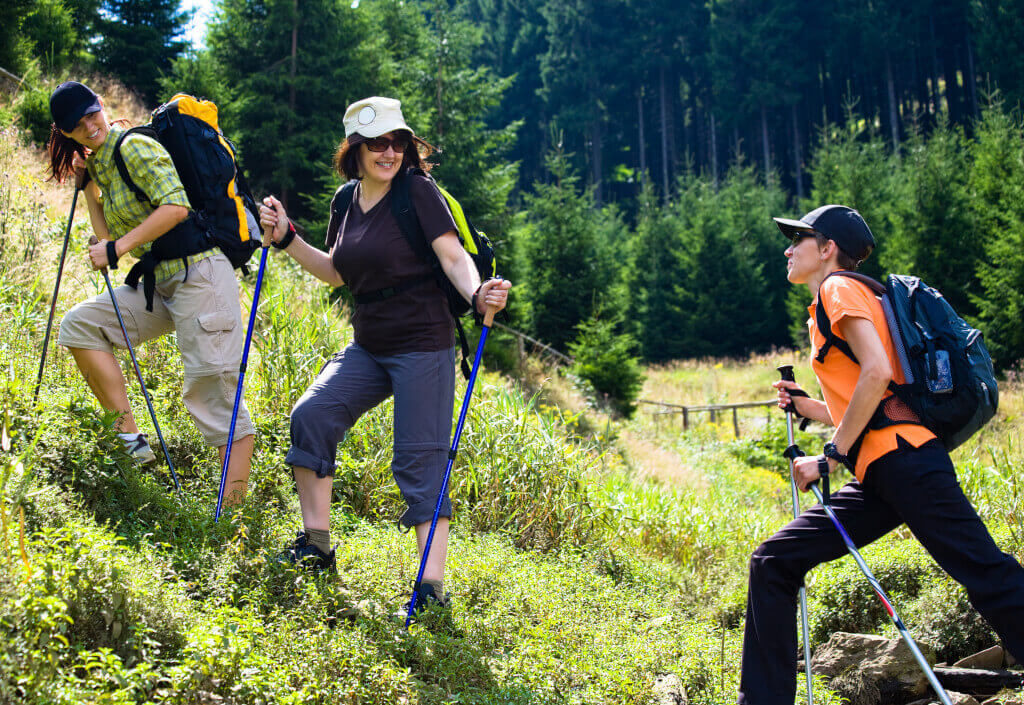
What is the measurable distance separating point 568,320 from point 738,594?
42.6ft

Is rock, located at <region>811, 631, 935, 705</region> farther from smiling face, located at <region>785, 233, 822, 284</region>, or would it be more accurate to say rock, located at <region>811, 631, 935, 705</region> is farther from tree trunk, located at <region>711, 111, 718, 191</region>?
tree trunk, located at <region>711, 111, 718, 191</region>

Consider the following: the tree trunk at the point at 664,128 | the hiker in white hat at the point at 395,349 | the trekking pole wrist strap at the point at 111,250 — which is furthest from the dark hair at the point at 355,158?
the tree trunk at the point at 664,128

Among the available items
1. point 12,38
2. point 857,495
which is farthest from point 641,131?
point 857,495

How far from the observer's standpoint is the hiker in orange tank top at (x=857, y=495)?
9.39 ft

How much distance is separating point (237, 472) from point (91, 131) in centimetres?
176

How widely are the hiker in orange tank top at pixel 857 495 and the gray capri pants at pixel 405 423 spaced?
142 cm

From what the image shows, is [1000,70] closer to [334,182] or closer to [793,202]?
[793,202]

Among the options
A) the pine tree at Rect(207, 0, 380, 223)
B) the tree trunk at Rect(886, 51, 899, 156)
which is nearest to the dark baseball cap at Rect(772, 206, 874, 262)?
the pine tree at Rect(207, 0, 380, 223)

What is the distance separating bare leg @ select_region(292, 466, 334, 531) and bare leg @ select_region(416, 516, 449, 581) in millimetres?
440

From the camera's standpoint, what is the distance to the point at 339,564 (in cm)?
420

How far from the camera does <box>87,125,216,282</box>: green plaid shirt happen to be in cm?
388

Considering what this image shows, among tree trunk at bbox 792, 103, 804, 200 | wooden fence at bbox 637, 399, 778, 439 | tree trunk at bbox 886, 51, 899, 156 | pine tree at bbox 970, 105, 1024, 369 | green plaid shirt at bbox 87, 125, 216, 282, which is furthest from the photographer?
tree trunk at bbox 792, 103, 804, 200

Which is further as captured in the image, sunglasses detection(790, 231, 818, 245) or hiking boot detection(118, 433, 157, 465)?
hiking boot detection(118, 433, 157, 465)

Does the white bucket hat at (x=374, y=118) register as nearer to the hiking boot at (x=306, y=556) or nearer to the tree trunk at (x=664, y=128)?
the hiking boot at (x=306, y=556)
